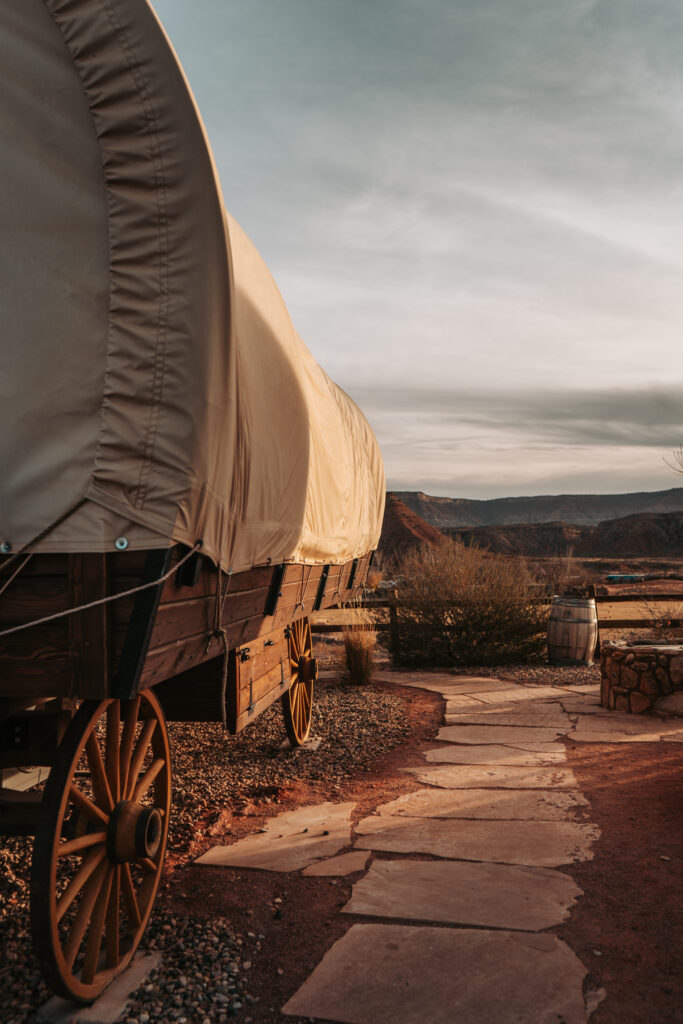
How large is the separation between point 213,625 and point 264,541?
0.51 meters

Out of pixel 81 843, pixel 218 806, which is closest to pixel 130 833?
pixel 81 843

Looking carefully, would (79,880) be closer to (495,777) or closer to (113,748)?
(113,748)

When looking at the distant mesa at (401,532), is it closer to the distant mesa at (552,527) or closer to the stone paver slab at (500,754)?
the distant mesa at (552,527)

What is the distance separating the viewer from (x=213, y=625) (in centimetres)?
246

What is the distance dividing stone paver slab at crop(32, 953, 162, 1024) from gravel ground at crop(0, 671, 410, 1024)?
0.04 metres

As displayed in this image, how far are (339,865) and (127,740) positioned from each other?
1277mm

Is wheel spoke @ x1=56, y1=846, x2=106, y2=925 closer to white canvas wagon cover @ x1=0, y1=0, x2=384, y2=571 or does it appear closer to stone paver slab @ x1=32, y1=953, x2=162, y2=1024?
stone paver slab @ x1=32, y1=953, x2=162, y2=1024

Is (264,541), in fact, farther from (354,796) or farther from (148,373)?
(354,796)

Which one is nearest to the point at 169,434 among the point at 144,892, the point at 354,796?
the point at 144,892

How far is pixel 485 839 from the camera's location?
3.48 m

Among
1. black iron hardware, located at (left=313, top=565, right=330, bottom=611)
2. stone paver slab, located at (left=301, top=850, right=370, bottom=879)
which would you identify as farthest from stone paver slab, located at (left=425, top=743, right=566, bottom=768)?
stone paver slab, located at (left=301, top=850, right=370, bottom=879)

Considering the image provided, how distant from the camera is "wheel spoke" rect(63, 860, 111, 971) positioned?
6.81 feet

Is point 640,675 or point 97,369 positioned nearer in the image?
point 97,369

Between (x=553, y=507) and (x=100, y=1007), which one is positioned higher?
(x=553, y=507)
